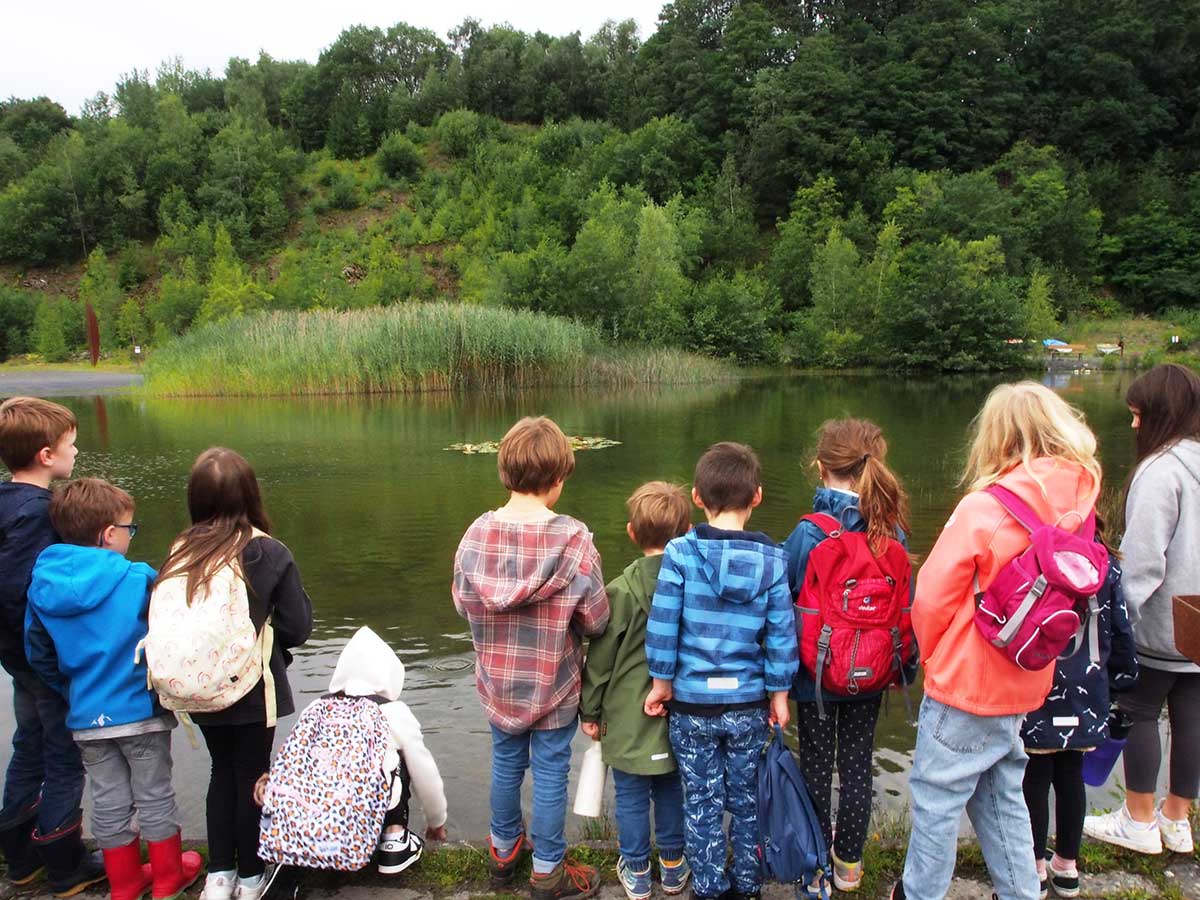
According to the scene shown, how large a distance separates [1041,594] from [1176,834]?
5.04ft

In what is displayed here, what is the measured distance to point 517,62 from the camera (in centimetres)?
7312

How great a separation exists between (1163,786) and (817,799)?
211 centimetres

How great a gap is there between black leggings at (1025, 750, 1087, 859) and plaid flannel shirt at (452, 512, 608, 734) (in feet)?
4.66

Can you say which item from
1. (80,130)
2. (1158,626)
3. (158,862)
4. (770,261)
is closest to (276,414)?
(158,862)

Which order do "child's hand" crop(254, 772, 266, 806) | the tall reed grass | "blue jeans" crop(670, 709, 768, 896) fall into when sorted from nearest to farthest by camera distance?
"blue jeans" crop(670, 709, 768, 896) < "child's hand" crop(254, 772, 266, 806) < the tall reed grass

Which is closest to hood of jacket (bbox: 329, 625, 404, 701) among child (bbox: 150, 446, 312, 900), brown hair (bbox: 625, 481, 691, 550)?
child (bbox: 150, 446, 312, 900)

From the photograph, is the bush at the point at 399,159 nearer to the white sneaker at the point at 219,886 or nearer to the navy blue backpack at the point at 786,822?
the white sneaker at the point at 219,886

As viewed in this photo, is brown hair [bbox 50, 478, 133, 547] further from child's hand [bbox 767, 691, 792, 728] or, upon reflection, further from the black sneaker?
child's hand [bbox 767, 691, 792, 728]

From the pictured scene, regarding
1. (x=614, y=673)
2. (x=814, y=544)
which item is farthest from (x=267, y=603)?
(x=814, y=544)

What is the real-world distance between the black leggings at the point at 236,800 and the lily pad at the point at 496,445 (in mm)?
11153

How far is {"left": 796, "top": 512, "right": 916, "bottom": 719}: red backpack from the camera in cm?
249

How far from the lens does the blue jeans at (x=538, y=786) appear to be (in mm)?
2670

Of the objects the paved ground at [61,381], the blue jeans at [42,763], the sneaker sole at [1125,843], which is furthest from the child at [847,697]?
the paved ground at [61,381]

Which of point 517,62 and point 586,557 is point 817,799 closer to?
point 586,557
